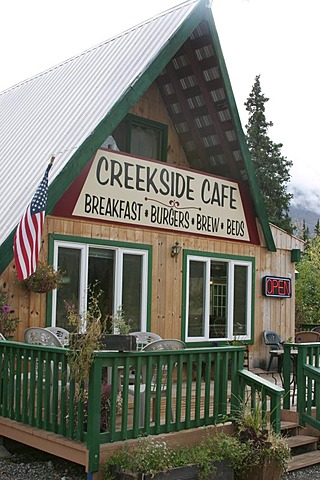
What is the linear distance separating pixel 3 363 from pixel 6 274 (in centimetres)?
172

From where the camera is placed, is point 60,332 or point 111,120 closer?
point 60,332

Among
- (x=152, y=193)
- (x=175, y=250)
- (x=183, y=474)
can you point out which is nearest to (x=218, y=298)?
(x=175, y=250)

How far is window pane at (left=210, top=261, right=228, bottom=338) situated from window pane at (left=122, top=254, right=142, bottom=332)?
5.55 feet

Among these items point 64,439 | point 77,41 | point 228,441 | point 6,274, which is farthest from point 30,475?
point 77,41

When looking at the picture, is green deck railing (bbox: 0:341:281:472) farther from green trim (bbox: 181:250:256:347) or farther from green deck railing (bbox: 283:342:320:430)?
green trim (bbox: 181:250:256:347)

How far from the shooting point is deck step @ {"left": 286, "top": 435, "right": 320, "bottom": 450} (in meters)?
7.80

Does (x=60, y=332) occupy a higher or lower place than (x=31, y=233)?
lower

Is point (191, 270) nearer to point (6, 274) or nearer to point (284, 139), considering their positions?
point (6, 274)

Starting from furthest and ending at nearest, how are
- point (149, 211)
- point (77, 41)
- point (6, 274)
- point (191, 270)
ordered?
1. point (77, 41)
2. point (191, 270)
3. point (149, 211)
4. point (6, 274)

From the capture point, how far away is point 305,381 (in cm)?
845

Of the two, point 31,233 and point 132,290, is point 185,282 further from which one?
point 31,233

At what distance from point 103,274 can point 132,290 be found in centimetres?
61

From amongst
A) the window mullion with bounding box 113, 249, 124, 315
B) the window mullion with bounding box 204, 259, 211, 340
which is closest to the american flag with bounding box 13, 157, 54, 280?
the window mullion with bounding box 113, 249, 124, 315

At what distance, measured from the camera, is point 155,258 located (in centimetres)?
1070
